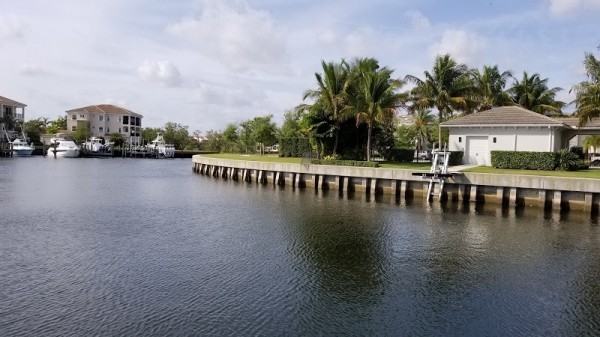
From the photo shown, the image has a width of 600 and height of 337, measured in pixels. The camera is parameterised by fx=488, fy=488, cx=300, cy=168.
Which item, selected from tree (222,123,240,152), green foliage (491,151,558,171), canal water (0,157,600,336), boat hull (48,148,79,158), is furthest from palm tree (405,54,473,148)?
boat hull (48,148,79,158)

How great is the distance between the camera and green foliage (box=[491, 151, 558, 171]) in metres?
34.1

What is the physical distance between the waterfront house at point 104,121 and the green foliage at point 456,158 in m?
86.2

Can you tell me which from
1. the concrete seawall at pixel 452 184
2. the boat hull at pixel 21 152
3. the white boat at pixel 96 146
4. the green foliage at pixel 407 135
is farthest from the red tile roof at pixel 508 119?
the boat hull at pixel 21 152

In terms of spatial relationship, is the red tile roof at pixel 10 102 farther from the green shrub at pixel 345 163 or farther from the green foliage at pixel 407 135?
the green shrub at pixel 345 163

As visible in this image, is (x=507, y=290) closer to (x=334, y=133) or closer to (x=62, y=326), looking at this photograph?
(x=62, y=326)

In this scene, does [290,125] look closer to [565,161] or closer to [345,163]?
[345,163]

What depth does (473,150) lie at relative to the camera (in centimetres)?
4097

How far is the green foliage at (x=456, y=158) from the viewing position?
39300mm

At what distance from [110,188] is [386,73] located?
24.3 m

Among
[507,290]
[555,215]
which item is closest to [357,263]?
[507,290]

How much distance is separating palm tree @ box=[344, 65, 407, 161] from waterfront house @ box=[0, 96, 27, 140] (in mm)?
83776

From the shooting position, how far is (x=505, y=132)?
39125mm

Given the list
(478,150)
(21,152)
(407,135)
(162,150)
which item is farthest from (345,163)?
(21,152)

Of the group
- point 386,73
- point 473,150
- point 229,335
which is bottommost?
point 229,335
